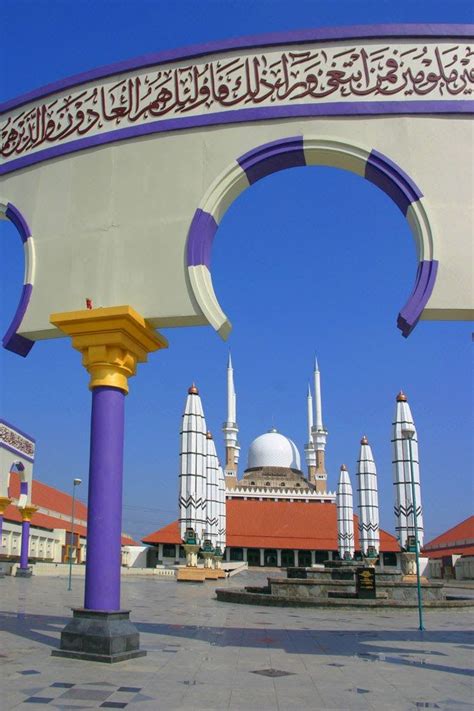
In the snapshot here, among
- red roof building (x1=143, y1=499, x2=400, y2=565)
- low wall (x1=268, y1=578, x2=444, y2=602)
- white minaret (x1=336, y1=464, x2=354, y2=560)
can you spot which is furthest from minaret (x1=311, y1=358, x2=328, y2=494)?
low wall (x1=268, y1=578, x2=444, y2=602)

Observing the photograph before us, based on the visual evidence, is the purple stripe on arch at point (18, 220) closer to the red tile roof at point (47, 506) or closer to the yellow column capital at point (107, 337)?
the yellow column capital at point (107, 337)

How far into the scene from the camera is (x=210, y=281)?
754 cm

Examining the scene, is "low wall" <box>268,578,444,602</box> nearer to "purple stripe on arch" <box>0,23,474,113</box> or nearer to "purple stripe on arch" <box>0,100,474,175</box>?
"purple stripe on arch" <box>0,100,474,175</box>

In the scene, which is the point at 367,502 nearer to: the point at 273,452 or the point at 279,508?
the point at 279,508

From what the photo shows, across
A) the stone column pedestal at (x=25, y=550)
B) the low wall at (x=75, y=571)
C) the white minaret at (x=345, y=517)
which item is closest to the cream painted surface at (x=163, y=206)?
the stone column pedestal at (x=25, y=550)

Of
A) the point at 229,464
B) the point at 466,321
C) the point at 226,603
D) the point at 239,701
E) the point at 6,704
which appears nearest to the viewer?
the point at 6,704

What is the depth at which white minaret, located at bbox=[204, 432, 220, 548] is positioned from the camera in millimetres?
33750

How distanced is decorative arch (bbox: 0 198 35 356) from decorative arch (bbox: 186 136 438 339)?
7.22 ft

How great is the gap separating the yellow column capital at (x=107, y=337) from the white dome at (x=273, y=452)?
5008 centimetres

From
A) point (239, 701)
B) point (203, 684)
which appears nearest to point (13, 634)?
point (203, 684)

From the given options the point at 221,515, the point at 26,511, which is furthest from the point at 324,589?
the point at 221,515

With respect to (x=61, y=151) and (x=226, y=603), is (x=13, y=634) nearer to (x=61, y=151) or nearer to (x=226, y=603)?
(x=61, y=151)

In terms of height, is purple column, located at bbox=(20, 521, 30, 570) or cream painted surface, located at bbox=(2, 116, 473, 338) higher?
cream painted surface, located at bbox=(2, 116, 473, 338)

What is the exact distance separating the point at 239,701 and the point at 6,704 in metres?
1.71
